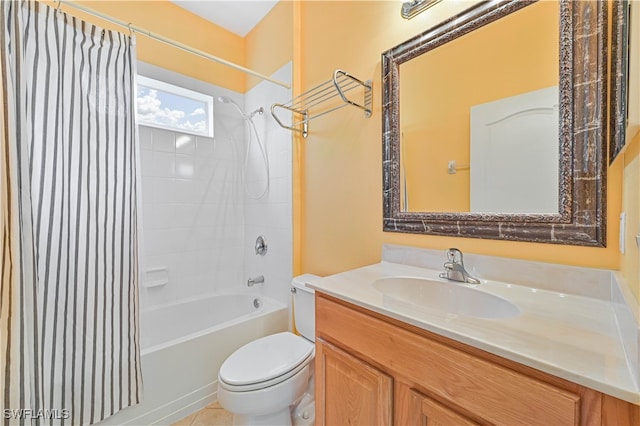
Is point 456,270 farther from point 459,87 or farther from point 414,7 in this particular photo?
point 414,7

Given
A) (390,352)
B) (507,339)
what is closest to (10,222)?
(390,352)

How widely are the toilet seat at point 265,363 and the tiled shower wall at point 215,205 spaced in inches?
21.1

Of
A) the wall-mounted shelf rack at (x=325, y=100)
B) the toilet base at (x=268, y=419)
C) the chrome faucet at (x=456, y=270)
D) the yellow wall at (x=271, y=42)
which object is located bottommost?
the toilet base at (x=268, y=419)

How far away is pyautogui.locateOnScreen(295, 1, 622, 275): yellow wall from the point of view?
1.24 m

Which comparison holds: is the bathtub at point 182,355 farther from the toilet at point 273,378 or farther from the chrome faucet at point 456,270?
the chrome faucet at point 456,270

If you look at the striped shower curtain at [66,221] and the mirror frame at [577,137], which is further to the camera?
the striped shower curtain at [66,221]

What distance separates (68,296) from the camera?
46.1 inches

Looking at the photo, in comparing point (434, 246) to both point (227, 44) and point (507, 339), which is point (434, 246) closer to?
point (507, 339)

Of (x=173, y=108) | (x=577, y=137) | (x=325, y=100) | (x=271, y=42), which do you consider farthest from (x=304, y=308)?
(x=271, y=42)

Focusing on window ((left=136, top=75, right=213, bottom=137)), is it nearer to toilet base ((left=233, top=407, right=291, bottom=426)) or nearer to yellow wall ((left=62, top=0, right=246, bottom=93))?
yellow wall ((left=62, top=0, right=246, bottom=93))

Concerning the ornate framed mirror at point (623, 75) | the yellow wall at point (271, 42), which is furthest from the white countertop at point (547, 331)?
the yellow wall at point (271, 42)

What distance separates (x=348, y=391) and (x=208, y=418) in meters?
1.14

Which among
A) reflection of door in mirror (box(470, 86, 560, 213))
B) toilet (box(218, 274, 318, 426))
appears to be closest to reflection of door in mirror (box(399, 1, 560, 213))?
reflection of door in mirror (box(470, 86, 560, 213))

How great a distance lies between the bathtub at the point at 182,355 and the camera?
1438 millimetres
